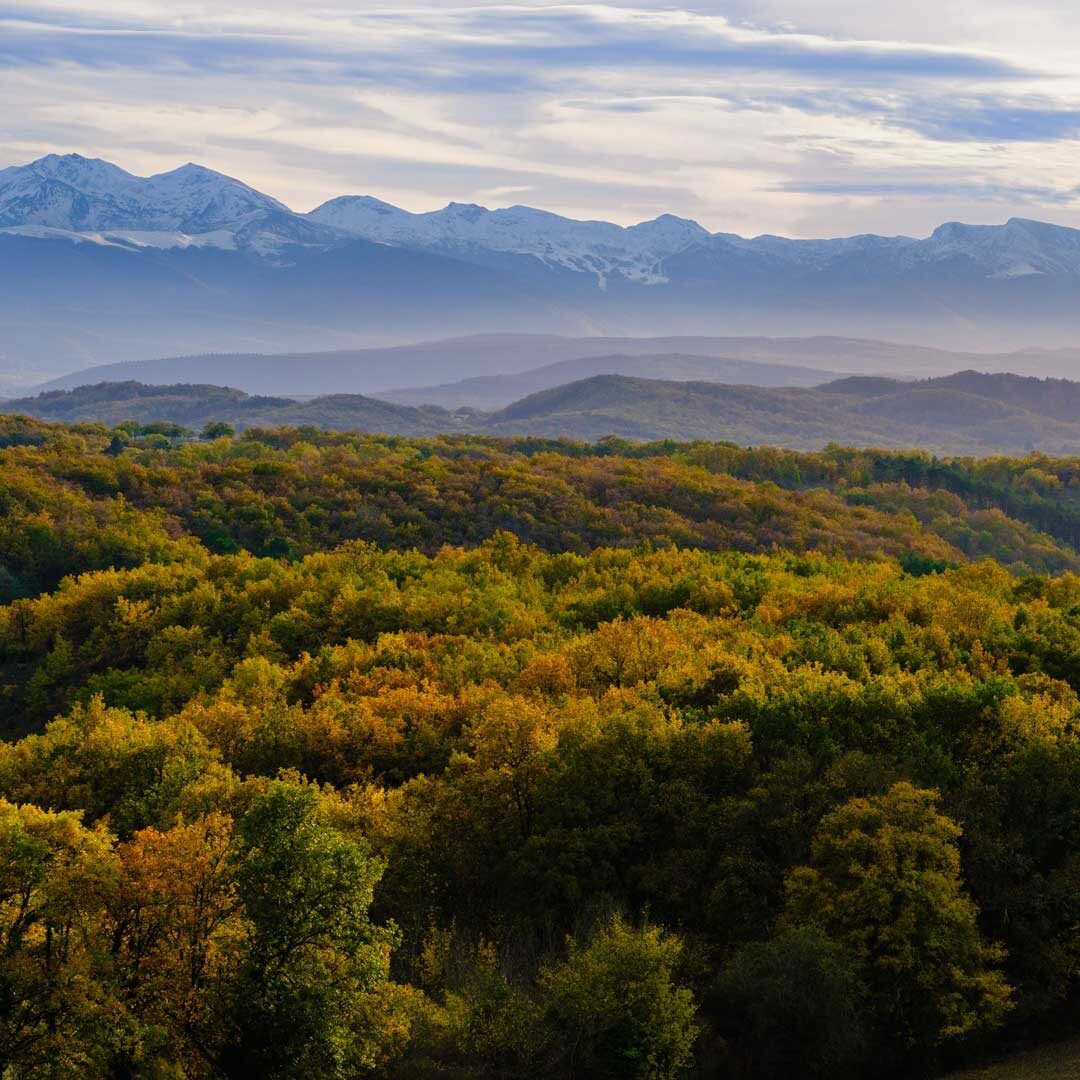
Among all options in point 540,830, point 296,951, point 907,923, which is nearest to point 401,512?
point 540,830

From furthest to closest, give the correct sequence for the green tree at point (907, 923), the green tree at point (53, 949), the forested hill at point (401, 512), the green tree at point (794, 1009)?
the forested hill at point (401, 512), the green tree at point (907, 923), the green tree at point (794, 1009), the green tree at point (53, 949)

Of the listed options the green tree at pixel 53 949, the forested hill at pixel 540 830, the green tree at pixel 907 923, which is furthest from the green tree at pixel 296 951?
the green tree at pixel 907 923

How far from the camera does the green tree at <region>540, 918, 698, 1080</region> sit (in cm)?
3894

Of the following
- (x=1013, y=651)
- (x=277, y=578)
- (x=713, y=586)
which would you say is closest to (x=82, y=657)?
(x=277, y=578)

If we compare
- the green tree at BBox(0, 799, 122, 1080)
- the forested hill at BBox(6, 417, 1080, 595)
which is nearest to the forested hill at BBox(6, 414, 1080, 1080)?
the green tree at BBox(0, 799, 122, 1080)

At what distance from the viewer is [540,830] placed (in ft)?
168

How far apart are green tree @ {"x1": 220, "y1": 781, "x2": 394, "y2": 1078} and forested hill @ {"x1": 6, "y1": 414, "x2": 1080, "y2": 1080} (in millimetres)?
104

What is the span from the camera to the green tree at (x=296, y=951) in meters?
35.6

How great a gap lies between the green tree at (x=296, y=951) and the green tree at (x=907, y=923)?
16.8m

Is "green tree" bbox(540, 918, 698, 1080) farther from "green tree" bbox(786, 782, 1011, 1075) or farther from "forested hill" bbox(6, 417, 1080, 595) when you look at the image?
"forested hill" bbox(6, 417, 1080, 595)

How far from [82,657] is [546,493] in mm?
78054

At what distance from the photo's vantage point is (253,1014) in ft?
117

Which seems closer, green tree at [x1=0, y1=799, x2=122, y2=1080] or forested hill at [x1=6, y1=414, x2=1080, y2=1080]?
green tree at [x1=0, y1=799, x2=122, y2=1080]

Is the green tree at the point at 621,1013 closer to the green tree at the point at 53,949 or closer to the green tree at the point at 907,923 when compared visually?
the green tree at the point at 907,923
